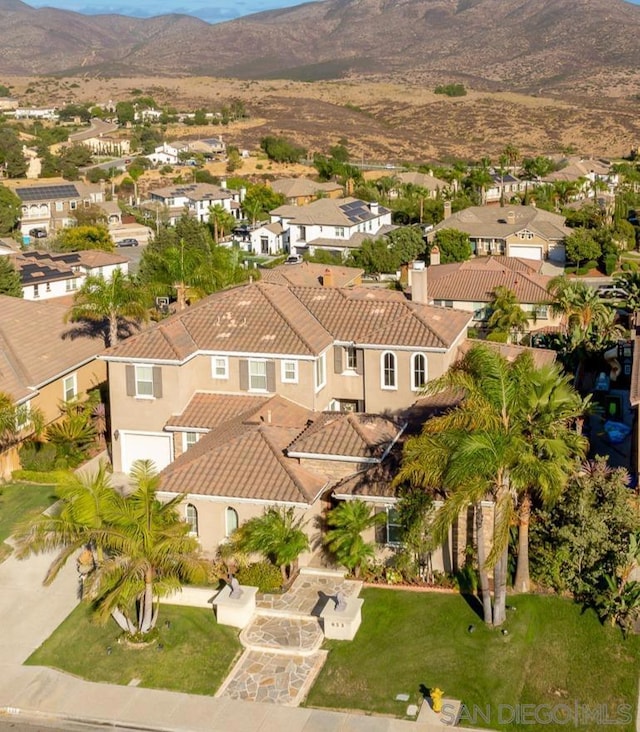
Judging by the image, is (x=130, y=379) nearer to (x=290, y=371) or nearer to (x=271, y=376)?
(x=271, y=376)

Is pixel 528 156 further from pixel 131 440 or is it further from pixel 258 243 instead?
pixel 131 440

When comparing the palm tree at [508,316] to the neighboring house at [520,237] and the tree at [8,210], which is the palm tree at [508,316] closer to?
the neighboring house at [520,237]

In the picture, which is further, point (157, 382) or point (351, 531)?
point (157, 382)

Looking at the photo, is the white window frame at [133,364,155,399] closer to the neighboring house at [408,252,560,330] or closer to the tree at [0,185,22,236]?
the neighboring house at [408,252,560,330]

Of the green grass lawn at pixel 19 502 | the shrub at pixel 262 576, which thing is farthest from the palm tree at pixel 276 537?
the green grass lawn at pixel 19 502

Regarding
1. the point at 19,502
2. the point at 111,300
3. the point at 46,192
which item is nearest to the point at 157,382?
the point at 19,502
